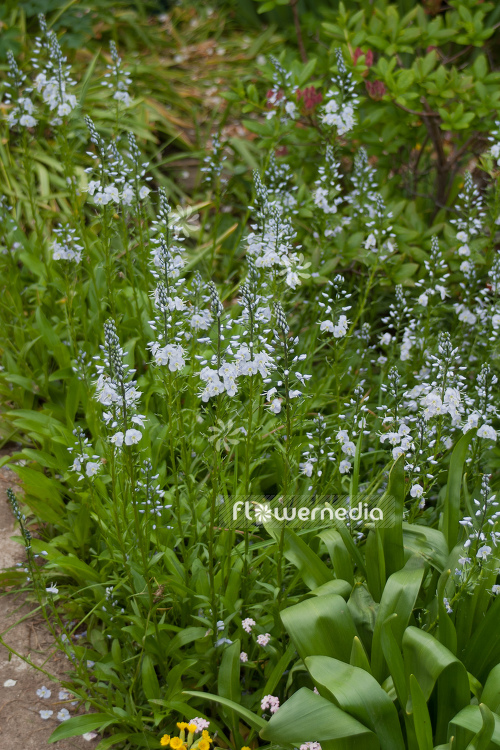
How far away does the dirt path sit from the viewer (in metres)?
2.73

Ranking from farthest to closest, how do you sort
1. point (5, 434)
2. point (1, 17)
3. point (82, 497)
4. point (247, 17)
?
point (247, 17), point (1, 17), point (5, 434), point (82, 497)

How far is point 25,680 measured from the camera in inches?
116

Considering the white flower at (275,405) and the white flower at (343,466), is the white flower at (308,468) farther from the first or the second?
the white flower at (275,405)

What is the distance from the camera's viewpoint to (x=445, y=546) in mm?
2711

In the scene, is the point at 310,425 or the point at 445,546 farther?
the point at 310,425

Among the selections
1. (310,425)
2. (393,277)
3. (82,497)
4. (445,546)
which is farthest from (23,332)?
(445,546)

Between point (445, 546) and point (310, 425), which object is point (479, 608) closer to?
point (445, 546)

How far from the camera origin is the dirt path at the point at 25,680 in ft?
8.95

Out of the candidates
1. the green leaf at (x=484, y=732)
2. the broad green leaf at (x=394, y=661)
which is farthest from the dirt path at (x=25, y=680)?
the green leaf at (x=484, y=732)

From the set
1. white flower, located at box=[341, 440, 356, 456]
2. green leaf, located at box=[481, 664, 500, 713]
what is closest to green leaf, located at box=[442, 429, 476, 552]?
white flower, located at box=[341, 440, 356, 456]

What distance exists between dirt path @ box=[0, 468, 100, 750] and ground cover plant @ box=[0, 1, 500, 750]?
0.28 feet

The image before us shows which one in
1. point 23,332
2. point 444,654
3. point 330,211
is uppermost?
point 330,211

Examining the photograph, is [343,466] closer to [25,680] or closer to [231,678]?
[231,678]

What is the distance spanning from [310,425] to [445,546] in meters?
1.10
